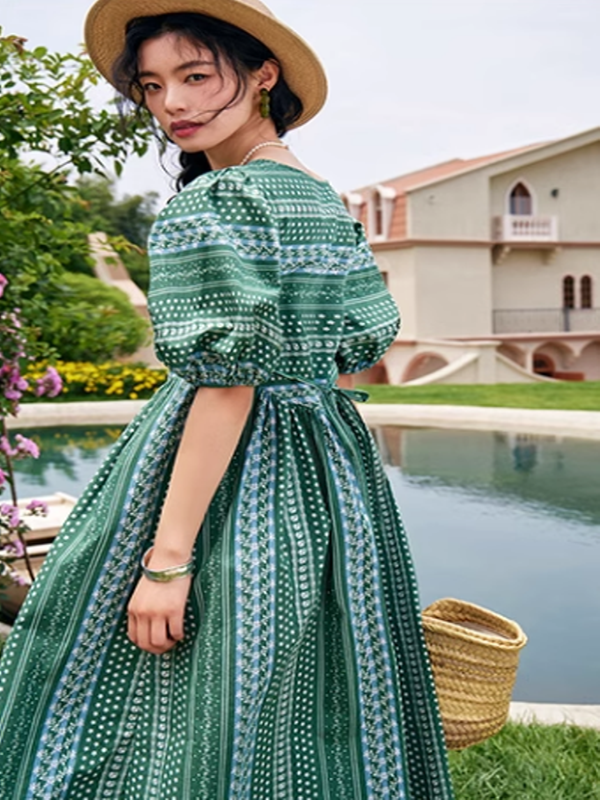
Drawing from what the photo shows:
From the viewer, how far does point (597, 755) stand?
7.66 feet

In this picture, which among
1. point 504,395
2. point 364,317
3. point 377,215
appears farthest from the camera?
point 377,215

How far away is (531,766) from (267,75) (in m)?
1.64

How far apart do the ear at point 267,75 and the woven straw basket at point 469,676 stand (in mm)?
939

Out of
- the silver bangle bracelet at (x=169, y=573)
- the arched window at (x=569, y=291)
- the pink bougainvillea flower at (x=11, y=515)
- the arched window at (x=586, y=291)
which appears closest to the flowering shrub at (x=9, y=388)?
the pink bougainvillea flower at (x=11, y=515)

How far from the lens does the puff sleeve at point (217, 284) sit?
132 cm

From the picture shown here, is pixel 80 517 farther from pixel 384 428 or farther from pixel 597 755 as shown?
pixel 384 428

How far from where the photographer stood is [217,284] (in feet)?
4.34

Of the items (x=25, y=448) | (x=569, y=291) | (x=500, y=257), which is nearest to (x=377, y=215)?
(x=500, y=257)

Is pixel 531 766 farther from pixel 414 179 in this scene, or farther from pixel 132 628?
pixel 414 179

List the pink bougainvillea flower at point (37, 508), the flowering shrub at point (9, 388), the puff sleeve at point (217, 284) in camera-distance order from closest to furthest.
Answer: the puff sleeve at point (217, 284) < the flowering shrub at point (9, 388) < the pink bougainvillea flower at point (37, 508)

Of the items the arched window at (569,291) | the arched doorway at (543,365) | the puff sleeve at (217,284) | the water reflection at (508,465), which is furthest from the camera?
the arched window at (569,291)

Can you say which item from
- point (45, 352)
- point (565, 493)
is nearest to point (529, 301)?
point (565, 493)

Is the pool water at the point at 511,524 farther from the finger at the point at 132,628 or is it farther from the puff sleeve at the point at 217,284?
the puff sleeve at the point at 217,284

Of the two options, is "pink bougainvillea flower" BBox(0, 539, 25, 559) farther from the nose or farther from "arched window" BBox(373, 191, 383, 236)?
"arched window" BBox(373, 191, 383, 236)
